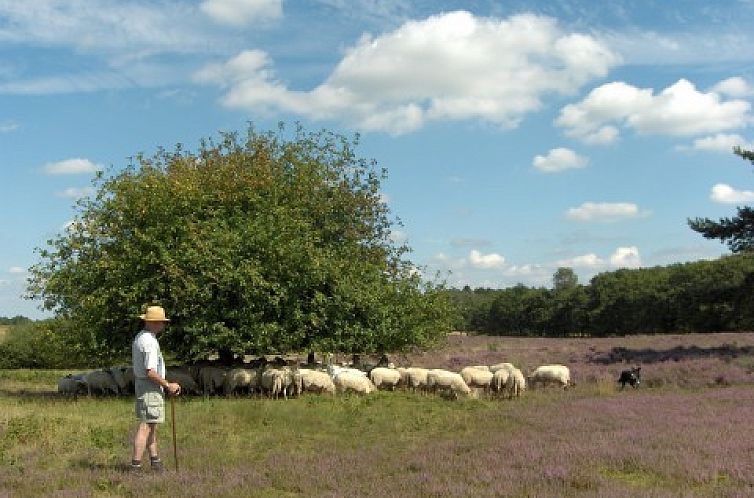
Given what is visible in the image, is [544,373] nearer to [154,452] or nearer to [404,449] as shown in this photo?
[404,449]

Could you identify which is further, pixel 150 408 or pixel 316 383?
pixel 316 383

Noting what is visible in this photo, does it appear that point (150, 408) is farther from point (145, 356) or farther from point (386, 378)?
point (386, 378)

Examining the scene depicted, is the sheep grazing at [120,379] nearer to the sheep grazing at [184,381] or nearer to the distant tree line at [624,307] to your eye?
the sheep grazing at [184,381]

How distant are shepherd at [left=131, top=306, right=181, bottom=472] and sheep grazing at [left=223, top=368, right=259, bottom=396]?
1177 centimetres

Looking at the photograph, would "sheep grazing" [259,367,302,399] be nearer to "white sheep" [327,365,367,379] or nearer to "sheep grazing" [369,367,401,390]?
"white sheep" [327,365,367,379]

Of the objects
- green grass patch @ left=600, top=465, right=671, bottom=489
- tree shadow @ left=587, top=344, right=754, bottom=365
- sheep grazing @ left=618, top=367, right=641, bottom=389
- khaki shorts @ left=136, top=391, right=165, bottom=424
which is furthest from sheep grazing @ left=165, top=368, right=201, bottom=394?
tree shadow @ left=587, top=344, right=754, bottom=365

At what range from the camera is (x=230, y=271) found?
21641 millimetres

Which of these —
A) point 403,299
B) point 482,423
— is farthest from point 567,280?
point 482,423

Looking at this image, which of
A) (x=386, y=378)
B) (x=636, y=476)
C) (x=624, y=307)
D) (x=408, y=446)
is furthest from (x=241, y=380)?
(x=624, y=307)

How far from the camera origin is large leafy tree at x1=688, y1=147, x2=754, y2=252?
30.2 m

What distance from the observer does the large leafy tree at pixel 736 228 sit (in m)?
30.2

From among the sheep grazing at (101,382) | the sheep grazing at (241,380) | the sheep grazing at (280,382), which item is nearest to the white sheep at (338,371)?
the sheep grazing at (280,382)

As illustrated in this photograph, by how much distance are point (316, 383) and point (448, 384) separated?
4030 mm

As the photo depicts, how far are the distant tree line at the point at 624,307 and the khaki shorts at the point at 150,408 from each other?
49616mm
